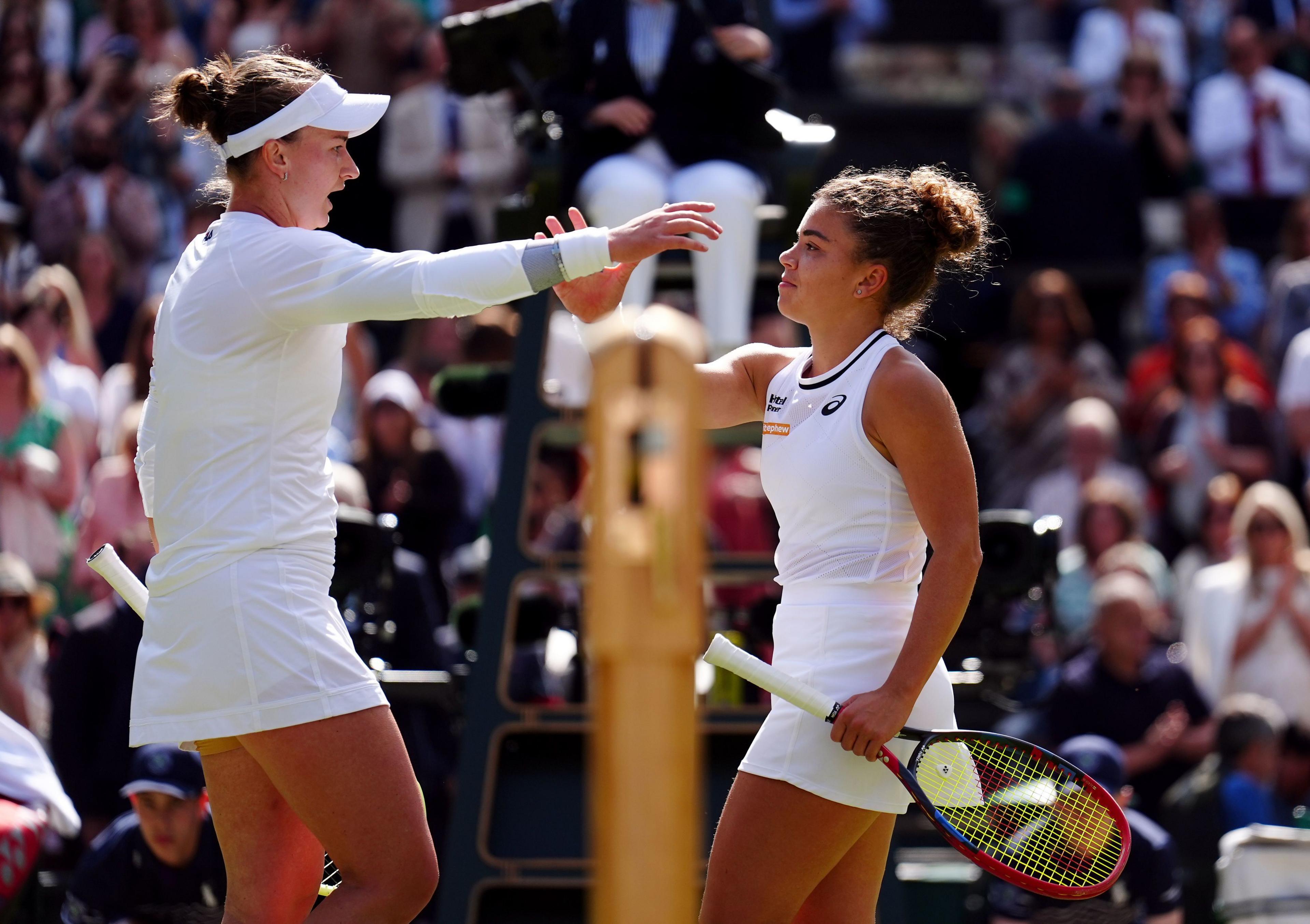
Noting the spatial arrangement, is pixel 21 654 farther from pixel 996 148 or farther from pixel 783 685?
pixel 996 148

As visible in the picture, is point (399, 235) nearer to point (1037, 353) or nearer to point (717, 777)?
point (1037, 353)

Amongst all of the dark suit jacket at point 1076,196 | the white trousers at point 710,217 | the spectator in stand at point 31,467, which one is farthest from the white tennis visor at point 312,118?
the dark suit jacket at point 1076,196

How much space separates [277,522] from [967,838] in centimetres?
125

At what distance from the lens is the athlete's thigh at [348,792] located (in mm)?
2920

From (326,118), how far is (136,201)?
5.93 metres

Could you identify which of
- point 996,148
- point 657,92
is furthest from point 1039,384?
point 657,92

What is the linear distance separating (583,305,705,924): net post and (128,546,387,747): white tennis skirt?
88cm

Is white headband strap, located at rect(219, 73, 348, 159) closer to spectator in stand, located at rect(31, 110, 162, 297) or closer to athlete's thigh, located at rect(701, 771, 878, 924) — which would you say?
athlete's thigh, located at rect(701, 771, 878, 924)

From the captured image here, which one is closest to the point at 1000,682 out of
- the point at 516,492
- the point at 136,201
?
the point at 516,492

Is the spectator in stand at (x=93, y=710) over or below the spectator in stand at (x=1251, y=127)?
below

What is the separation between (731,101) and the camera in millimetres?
5824

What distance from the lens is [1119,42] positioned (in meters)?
10.4

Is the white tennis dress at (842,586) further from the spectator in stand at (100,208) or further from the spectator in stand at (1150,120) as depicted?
the spectator in stand at (1150,120)

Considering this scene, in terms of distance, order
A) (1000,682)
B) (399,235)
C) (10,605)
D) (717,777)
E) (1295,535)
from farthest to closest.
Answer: (399,235) → (1295,535) → (10,605) → (1000,682) → (717,777)
